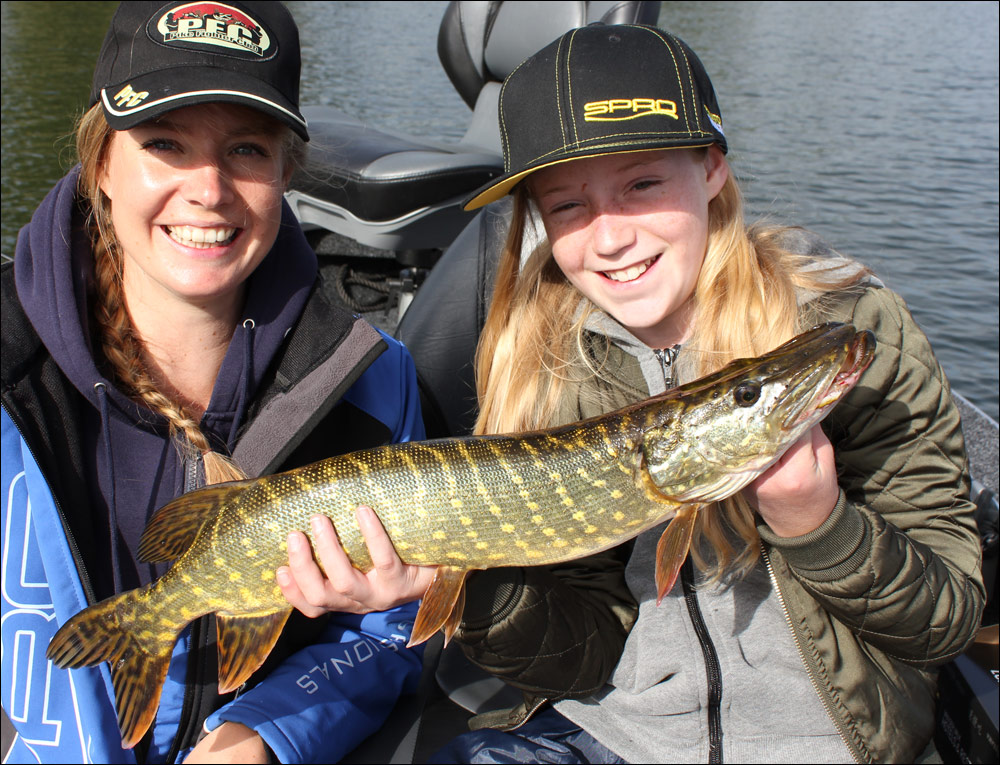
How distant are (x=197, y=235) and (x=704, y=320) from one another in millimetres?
1215

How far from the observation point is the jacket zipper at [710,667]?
1915mm

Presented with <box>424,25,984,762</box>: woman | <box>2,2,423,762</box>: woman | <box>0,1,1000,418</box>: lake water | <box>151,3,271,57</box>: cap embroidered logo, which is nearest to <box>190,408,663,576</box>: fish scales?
<box>2,2,423,762</box>: woman

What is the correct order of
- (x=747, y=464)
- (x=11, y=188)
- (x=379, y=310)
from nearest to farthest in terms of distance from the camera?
1. (x=747, y=464)
2. (x=379, y=310)
3. (x=11, y=188)

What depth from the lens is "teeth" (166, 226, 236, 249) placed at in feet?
6.02

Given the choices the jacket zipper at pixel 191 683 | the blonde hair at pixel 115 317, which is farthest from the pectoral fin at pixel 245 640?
the blonde hair at pixel 115 317

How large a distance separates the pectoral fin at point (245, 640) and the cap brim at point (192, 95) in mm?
1065

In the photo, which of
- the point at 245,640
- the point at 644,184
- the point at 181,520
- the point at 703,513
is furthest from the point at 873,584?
the point at 181,520

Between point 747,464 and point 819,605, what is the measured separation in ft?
1.54

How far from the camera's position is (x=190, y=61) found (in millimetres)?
1740

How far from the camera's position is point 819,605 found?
6.04 ft

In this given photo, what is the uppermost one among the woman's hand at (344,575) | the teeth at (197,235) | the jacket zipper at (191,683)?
the teeth at (197,235)

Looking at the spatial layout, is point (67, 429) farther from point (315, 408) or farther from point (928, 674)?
point (928, 674)

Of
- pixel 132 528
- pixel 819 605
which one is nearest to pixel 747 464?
pixel 819 605

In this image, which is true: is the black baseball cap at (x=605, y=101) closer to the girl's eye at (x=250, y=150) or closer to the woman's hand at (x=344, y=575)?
the girl's eye at (x=250, y=150)
